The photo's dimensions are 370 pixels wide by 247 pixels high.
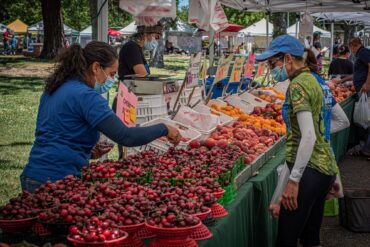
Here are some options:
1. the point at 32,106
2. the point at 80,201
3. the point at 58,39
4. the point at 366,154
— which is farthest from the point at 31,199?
the point at 58,39

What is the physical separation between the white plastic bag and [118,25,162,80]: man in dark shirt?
5278 millimetres

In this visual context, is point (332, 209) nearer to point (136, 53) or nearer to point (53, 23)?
point (136, 53)

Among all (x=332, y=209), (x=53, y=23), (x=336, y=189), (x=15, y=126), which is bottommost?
(x=332, y=209)

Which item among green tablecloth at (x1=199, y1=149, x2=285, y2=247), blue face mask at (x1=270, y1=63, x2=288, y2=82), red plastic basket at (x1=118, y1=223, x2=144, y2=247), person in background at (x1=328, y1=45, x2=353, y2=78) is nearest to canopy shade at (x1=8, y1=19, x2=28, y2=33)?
person in background at (x1=328, y1=45, x2=353, y2=78)

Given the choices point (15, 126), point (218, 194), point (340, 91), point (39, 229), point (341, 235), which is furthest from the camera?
point (15, 126)

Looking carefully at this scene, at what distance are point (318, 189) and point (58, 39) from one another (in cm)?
2805

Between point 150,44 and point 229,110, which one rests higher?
point 150,44

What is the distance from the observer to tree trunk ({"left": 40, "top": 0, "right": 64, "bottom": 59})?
29750 millimetres

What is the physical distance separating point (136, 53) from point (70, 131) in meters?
3.24

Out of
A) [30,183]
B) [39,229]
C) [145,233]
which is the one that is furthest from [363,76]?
[39,229]

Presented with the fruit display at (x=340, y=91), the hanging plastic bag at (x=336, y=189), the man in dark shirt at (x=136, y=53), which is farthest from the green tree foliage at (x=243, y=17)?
the hanging plastic bag at (x=336, y=189)

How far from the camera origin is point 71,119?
3.64 meters

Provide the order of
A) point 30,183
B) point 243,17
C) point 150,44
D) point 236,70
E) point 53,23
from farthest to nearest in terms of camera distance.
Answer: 1. point 243,17
2. point 53,23
3. point 236,70
4. point 150,44
5. point 30,183

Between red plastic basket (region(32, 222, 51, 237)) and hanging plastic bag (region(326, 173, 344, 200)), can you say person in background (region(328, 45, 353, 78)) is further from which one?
red plastic basket (region(32, 222, 51, 237))
